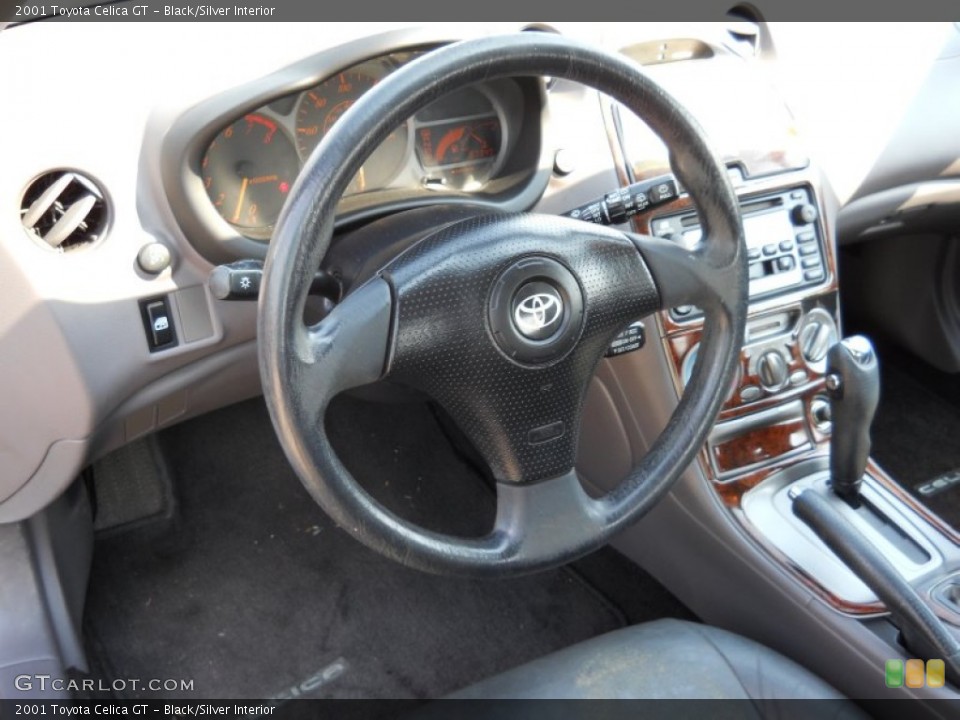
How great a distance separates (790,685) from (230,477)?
119cm

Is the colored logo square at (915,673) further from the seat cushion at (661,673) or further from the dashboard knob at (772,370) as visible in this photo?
the dashboard knob at (772,370)

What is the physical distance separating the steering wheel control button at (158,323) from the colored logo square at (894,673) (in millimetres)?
1030

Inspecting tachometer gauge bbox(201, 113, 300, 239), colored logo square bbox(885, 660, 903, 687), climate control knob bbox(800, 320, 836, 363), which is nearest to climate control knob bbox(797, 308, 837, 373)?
climate control knob bbox(800, 320, 836, 363)

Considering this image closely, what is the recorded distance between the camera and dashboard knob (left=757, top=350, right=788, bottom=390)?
1.57m

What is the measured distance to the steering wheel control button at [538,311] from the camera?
1.00 meters

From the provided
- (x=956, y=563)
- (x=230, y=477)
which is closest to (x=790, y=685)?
(x=956, y=563)

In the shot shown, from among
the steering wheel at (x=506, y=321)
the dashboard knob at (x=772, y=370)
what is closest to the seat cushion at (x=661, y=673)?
the steering wheel at (x=506, y=321)

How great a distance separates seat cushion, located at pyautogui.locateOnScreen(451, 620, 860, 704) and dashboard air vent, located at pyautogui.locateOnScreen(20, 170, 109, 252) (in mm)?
730

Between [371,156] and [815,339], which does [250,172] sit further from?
[815,339]

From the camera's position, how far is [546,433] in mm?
1068

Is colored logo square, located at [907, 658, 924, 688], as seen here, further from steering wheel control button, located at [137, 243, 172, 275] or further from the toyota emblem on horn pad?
steering wheel control button, located at [137, 243, 172, 275]

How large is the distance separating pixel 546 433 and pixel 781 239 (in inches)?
28.7

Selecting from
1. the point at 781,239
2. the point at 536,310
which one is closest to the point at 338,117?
the point at 536,310
